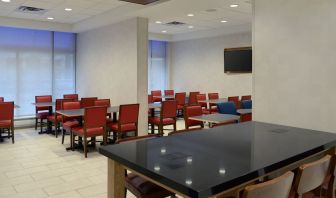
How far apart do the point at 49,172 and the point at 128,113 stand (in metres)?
1.79

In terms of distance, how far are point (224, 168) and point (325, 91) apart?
8.33 feet

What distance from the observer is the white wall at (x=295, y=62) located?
3.51 metres

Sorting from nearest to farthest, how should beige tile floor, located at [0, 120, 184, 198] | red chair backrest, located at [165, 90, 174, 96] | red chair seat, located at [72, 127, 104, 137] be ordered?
beige tile floor, located at [0, 120, 184, 198]
red chair seat, located at [72, 127, 104, 137]
red chair backrest, located at [165, 90, 174, 96]

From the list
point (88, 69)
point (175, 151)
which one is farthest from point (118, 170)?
point (88, 69)

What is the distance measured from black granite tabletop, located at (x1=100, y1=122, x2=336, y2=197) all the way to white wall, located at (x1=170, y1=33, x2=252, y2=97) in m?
6.64

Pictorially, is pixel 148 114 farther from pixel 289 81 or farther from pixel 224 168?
pixel 224 168

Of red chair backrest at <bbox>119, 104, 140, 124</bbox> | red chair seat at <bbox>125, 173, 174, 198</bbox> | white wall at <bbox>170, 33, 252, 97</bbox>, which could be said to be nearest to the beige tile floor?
red chair backrest at <bbox>119, 104, 140, 124</bbox>

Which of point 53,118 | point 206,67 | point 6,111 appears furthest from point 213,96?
point 6,111

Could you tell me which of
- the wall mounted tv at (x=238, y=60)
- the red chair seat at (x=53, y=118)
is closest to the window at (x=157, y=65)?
the wall mounted tv at (x=238, y=60)

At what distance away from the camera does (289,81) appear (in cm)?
388

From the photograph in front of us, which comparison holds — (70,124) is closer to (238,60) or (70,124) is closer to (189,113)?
(189,113)

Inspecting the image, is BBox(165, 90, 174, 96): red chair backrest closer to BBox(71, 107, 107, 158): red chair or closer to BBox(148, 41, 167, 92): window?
BBox(148, 41, 167, 92): window

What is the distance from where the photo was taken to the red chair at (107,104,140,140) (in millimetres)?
5570

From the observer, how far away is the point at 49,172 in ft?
14.7
